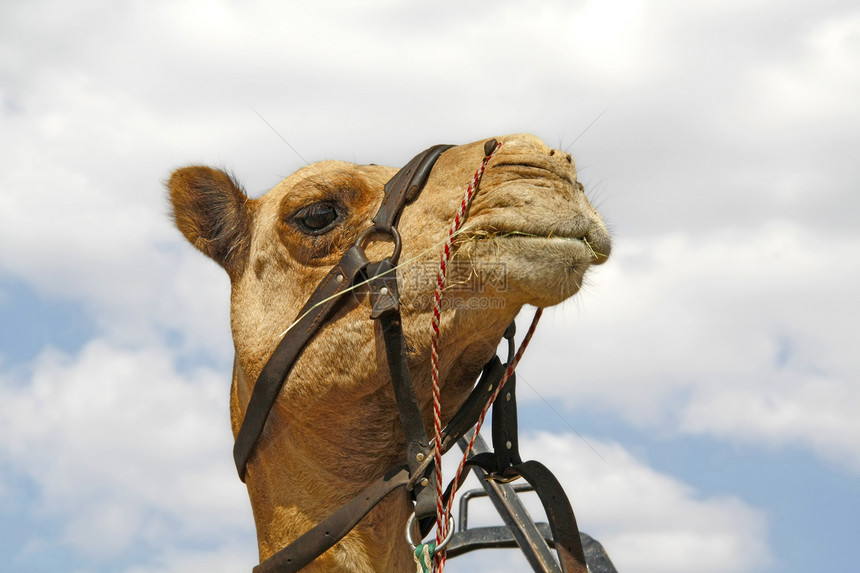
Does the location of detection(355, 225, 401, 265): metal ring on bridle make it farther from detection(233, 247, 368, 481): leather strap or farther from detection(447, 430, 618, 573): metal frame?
detection(447, 430, 618, 573): metal frame

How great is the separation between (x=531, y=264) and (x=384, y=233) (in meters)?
0.81

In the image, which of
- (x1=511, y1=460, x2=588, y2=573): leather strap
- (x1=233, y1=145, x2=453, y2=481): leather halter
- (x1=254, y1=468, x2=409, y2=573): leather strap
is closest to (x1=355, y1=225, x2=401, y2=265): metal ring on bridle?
(x1=233, y1=145, x2=453, y2=481): leather halter

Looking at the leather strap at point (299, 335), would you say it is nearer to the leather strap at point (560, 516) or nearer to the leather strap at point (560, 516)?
the leather strap at point (560, 516)

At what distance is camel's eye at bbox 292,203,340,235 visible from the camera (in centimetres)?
411

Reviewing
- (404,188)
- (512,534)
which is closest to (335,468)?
(404,188)

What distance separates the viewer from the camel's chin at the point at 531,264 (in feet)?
10.8

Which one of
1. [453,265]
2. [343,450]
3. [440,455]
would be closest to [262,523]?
[343,450]

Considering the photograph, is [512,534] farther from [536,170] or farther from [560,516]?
[536,170]

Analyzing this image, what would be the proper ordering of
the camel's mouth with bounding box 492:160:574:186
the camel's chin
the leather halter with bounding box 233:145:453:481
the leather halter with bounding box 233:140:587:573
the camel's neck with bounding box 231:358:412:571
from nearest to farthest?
the camel's chin < the camel's mouth with bounding box 492:160:574:186 < the leather halter with bounding box 233:140:587:573 < the leather halter with bounding box 233:145:453:481 < the camel's neck with bounding box 231:358:412:571

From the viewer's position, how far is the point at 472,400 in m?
3.91

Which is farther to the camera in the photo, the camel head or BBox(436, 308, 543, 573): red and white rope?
BBox(436, 308, 543, 573): red and white rope

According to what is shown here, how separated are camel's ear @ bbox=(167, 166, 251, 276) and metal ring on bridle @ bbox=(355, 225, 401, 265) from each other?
1.04 metres

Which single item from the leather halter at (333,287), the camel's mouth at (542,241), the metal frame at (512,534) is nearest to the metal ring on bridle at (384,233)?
the leather halter at (333,287)

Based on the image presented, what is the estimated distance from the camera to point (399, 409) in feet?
11.8
